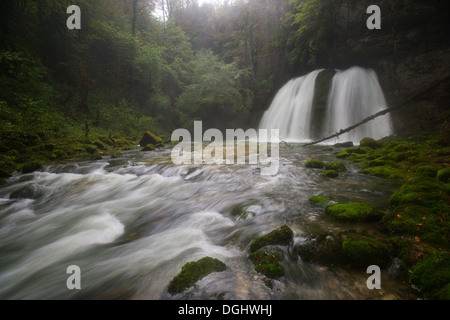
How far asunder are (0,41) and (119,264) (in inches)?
735

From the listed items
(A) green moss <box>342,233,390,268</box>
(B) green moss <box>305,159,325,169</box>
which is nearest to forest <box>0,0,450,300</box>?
(A) green moss <box>342,233,390,268</box>

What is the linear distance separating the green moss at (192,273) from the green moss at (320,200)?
260 centimetres

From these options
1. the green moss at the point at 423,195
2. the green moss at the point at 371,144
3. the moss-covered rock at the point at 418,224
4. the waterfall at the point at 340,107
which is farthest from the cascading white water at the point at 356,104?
the moss-covered rock at the point at 418,224

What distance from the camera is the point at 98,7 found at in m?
19.7

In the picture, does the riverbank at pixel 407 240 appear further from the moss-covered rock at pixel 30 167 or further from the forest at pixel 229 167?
the moss-covered rock at pixel 30 167

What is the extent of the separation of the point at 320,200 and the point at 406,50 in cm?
1411

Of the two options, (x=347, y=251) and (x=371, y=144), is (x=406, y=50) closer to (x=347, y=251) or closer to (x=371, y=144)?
(x=371, y=144)

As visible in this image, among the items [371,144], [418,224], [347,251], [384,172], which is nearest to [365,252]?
[347,251]

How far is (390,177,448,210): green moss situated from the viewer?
3.11 m

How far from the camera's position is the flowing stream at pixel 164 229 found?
91.4 inches

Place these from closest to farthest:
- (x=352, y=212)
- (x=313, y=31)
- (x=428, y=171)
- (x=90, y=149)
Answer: (x=352, y=212) → (x=428, y=171) → (x=90, y=149) → (x=313, y=31)

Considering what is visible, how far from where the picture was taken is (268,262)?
8.21 ft

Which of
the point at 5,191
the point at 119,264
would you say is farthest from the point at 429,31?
the point at 5,191

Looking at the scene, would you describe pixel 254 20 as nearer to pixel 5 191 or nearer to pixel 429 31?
pixel 429 31
